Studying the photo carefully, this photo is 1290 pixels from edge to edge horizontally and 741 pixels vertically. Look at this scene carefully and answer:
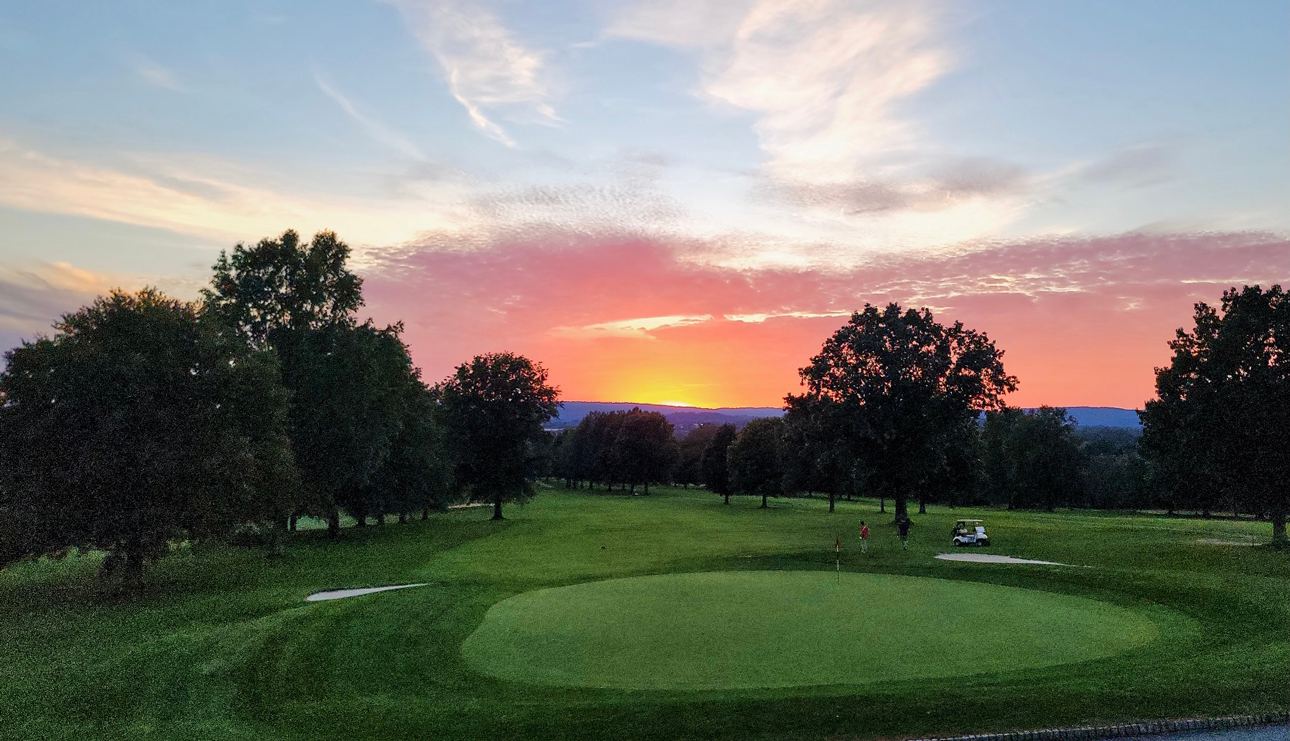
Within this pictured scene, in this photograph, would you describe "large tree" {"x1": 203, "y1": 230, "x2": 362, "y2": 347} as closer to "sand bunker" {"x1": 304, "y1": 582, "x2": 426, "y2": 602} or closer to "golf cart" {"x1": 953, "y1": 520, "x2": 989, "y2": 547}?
"sand bunker" {"x1": 304, "y1": 582, "x2": 426, "y2": 602}

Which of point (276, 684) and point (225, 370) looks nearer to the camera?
point (276, 684)

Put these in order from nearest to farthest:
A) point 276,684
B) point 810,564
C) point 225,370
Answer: point 276,684 → point 225,370 → point 810,564

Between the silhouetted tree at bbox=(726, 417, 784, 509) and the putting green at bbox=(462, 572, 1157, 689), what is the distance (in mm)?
65324

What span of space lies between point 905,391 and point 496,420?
37207mm

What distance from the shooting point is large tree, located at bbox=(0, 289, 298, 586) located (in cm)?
2614

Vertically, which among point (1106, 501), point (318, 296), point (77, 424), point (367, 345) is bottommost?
point (1106, 501)

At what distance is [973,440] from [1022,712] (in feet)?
144

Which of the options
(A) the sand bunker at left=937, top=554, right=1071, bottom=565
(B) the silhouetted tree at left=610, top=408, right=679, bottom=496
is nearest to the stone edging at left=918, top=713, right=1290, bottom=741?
(A) the sand bunker at left=937, top=554, right=1071, bottom=565

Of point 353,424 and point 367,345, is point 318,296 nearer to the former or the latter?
point 367,345

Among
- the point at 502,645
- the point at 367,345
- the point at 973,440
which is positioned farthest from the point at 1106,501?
the point at 502,645

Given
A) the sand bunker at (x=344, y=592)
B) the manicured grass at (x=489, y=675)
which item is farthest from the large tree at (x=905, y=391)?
the sand bunker at (x=344, y=592)

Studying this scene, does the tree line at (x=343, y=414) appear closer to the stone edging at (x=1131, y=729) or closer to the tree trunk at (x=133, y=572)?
the tree trunk at (x=133, y=572)

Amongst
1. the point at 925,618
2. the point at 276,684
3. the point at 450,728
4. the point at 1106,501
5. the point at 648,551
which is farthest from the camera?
the point at 1106,501

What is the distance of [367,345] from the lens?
46.2 m
